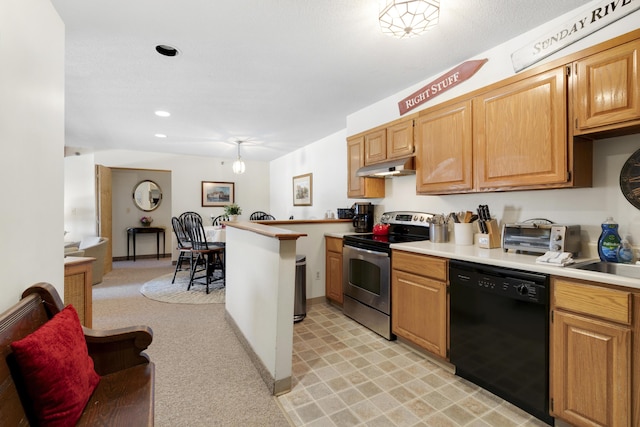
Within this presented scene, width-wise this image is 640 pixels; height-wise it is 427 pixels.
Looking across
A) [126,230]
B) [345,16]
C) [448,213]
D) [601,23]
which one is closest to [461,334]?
[448,213]

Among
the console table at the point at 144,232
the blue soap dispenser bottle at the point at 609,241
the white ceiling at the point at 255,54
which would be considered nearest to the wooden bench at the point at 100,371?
the white ceiling at the point at 255,54

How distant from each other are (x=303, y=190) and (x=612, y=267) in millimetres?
4608

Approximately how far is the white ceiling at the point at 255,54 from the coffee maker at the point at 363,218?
4.16ft

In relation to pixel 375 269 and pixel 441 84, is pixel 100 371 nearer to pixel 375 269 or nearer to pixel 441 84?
pixel 375 269

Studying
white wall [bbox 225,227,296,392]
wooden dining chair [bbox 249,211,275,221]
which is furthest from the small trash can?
wooden dining chair [bbox 249,211,275,221]

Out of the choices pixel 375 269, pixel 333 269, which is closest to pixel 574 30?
pixel 375 269

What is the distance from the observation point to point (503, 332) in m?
1.75

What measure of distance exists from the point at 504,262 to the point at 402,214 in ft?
4.87

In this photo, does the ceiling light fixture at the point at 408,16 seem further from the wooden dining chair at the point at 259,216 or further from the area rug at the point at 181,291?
the wooden dining chair at the point at 259,216

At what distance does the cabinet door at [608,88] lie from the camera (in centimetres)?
151

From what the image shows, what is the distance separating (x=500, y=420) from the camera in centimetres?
163

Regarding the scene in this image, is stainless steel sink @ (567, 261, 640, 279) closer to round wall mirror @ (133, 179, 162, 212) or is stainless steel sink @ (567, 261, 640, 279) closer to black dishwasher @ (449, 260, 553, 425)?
black dishwasher @ (449, 260, 553, 425)

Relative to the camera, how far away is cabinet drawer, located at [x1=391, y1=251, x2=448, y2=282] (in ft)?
6.88

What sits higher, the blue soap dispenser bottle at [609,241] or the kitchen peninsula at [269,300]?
the blue soap dispenser bottle at [609,241]
